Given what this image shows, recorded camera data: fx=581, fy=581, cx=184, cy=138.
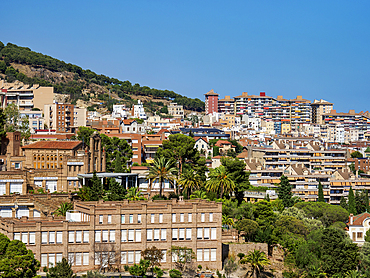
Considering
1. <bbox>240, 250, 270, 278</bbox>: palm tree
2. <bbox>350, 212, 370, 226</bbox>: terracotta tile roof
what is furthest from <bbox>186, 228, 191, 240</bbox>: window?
<bbox>350, 212, 370, 226</bbox>: terracotta tile roof

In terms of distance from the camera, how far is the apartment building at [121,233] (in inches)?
2450

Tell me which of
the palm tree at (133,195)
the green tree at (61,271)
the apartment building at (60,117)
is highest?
the apartment building at (60,117)

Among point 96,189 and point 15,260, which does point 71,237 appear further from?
point 96,189

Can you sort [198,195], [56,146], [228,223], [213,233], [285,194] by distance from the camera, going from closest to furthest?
[213,233]
[228,223]
[198,195]
[56,146]
[285,194]

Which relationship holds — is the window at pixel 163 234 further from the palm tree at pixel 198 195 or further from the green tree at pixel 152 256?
the palm tree at pixel 198 195

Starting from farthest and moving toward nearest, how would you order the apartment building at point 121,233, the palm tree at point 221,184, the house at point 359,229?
the palm tree at point 221,184
the house at point 359,229
the apartment building at point 121,233

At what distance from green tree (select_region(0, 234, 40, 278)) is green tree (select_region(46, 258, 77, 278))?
5.17ft

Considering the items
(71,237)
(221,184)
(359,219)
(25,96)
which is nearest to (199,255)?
(71,237)

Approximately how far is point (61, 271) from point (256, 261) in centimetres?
2323

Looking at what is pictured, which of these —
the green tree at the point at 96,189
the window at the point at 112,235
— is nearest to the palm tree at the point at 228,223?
the green tree at the point at 96,189

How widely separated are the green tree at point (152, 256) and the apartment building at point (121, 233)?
127 centimetres

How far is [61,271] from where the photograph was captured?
57.1 metres

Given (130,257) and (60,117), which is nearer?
(130,257)

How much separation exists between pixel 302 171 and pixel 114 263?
2588 inches
